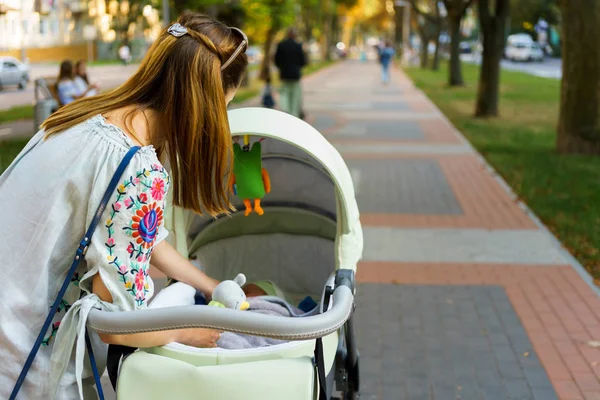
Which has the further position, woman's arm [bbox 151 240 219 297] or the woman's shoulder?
woman's arm [bbox 151 240 219 297]

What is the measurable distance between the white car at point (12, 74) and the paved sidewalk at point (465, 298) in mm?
24027

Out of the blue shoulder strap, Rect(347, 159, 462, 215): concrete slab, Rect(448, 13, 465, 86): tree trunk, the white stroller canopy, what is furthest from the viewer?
Rect(448, 13, 465, 86): tree trunk

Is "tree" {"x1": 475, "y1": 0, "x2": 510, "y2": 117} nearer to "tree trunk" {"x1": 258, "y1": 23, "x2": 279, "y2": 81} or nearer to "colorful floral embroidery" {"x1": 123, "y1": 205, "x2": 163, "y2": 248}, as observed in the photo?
"tree trunk" {"x1": 258, "y1": 23, "x2": 279, "y2": 81}

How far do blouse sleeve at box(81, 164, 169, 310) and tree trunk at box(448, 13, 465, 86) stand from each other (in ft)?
88.4

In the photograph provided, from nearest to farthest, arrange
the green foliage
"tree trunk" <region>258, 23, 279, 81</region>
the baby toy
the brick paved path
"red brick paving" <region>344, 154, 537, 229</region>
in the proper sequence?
1. the baby toy
2. the brick paved path
3. "red brick paving" <region>344, 154, 537, 229</region>
4. "tree trunk" <region>258, 23, 279, 81</region>
5. the green foliage

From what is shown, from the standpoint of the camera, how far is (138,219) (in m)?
2.01

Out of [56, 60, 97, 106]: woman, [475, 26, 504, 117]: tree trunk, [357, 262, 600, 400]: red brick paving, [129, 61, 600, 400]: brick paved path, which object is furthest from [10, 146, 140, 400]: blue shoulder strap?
[475, 26, 504, 117]: tree trunk

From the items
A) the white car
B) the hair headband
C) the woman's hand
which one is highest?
the hair headband

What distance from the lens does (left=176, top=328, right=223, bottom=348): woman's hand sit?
2352mm

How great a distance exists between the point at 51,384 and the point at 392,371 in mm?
2724

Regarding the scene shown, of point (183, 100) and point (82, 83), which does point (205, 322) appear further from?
point (82, 83)

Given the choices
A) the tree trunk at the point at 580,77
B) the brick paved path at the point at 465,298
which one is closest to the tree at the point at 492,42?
the tree trunk at the point at 580,77

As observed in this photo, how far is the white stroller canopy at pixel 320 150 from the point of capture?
3.14 meters

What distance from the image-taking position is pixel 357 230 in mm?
3326
